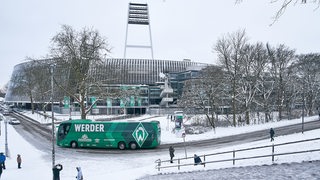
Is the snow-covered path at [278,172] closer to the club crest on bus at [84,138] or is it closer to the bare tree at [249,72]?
the club crest on bus at [84,138]

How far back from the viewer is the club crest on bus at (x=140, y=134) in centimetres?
2791

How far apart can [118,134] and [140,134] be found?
2.16 metres

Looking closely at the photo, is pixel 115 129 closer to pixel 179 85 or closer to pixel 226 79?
pixel 226 79

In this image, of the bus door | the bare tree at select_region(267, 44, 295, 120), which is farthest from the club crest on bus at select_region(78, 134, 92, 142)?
the bare tree at select_region(267, 44, 295, 120)

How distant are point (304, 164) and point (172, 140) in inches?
905

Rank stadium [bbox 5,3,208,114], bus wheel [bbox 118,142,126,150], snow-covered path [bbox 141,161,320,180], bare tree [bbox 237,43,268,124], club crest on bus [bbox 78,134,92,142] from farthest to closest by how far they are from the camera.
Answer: stadium [bbox 5,3,208,114] → bare tree [bbox 237,43,268,124] → club crest on bus [bbox 78,134,92,142] → bus wheel [bbox 118,142,126,150] → snow-covered path [bbox 141,161,320,180]

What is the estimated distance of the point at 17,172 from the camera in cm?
1945

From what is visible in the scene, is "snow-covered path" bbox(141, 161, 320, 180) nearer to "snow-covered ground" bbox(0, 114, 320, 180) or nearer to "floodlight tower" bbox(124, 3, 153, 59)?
"snow-covered ground" bbox(0, 114, 320, 180)

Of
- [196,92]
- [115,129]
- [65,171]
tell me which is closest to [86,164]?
[65,171]

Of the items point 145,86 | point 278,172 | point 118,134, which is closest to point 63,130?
point 118,134

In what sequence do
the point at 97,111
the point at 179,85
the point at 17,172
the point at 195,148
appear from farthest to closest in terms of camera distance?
the point at 179,85 → the point at 97,111 → the point at 195,148 → the point at 17,172

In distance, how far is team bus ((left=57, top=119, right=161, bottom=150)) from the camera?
91.8ft

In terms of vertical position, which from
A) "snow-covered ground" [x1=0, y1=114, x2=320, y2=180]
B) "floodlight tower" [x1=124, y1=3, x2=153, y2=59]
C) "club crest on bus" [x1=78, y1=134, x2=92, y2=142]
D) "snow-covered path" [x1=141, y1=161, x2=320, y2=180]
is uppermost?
"floodlight tower" [x1=124, y1=3, x2=153, y2=59]

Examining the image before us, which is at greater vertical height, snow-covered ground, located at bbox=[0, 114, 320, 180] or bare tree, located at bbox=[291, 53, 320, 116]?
bare tree, located at bbox=[291, 53, 320, 116]
